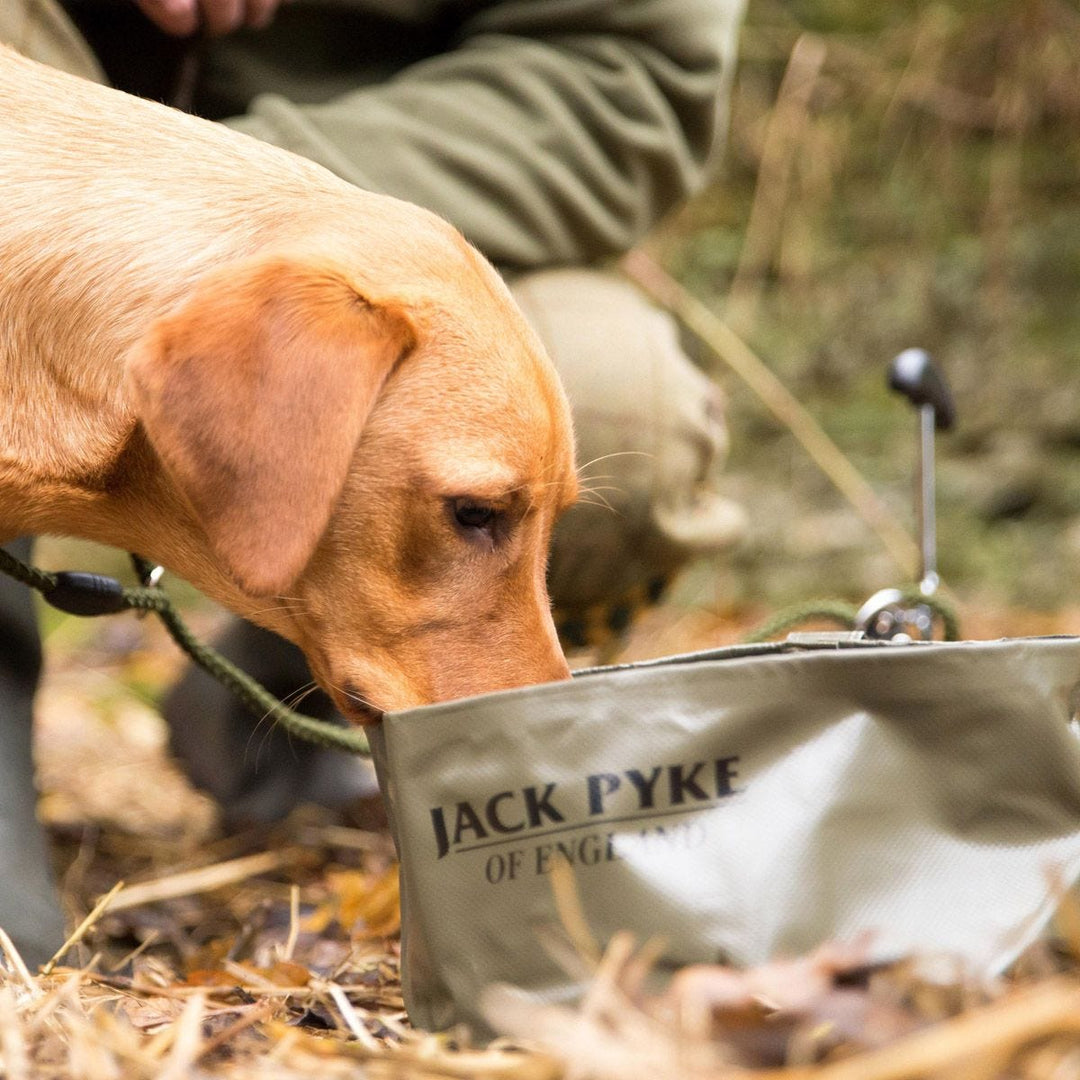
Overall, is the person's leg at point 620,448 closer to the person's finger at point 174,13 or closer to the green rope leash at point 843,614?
the green rope leash at point 843,614

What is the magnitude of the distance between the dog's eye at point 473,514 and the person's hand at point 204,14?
1011mm

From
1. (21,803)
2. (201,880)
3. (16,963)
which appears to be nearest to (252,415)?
(16,963)

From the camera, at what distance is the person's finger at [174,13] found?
2.01 metres

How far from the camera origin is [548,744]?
1167 mm

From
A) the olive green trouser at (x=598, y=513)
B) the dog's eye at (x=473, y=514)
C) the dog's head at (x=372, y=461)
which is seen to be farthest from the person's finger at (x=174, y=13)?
the dog's eye at (x=473, y=514)

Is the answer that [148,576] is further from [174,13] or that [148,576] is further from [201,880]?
[174,13]

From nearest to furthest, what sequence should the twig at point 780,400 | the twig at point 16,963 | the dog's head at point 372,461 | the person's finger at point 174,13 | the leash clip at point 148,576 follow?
1. the twig at point 16,963
2. the dog's head at point 372,461
3. the leash clip at point 148,576
4. the person's finger at point 174,13
5. the twig at point 780,400

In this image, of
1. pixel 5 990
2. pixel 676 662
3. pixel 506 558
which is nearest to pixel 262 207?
pixel 506 558

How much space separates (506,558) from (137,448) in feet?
1.59

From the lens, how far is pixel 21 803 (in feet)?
5.88

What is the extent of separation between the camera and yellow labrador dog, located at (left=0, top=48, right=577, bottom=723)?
1.57 m

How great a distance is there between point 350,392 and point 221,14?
967mm

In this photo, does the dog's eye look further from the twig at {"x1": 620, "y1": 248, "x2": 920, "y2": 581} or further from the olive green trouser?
the twig at {"x1": 620, "y1": 248, "x2": 920, "y2": 581}

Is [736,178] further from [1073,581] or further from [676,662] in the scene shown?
[676,662]
